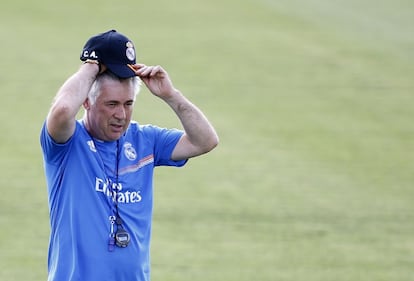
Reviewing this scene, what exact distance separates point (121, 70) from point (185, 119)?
561mm

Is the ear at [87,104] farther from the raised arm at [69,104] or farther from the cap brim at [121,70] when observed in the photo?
the cap brim at [121,70]

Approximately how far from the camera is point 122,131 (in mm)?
5148

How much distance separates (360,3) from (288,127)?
14.1 meters

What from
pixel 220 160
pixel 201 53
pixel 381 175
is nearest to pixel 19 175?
pixel 220 160

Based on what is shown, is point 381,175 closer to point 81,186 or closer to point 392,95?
point 392,95

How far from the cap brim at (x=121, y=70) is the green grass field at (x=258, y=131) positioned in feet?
14.5

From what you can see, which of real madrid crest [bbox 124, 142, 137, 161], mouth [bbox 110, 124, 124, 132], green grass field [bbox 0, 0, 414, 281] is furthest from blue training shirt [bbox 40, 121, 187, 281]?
green grass field [bbox 0, 0, 414, 281]

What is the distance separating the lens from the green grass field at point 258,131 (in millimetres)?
10164

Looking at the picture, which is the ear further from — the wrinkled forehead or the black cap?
the black cap

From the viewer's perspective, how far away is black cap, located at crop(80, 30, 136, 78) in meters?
5.12

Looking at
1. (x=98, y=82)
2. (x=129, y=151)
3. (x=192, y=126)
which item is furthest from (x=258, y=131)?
(x=98, y=82)

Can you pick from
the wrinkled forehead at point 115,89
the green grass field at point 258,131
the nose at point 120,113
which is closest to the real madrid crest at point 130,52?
the wrinkled forehead at point 115,89

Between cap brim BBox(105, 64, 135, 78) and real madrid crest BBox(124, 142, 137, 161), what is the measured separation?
37 cm

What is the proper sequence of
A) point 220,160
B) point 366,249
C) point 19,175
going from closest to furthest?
point 366,249 → point 19,175 → point 220,160
